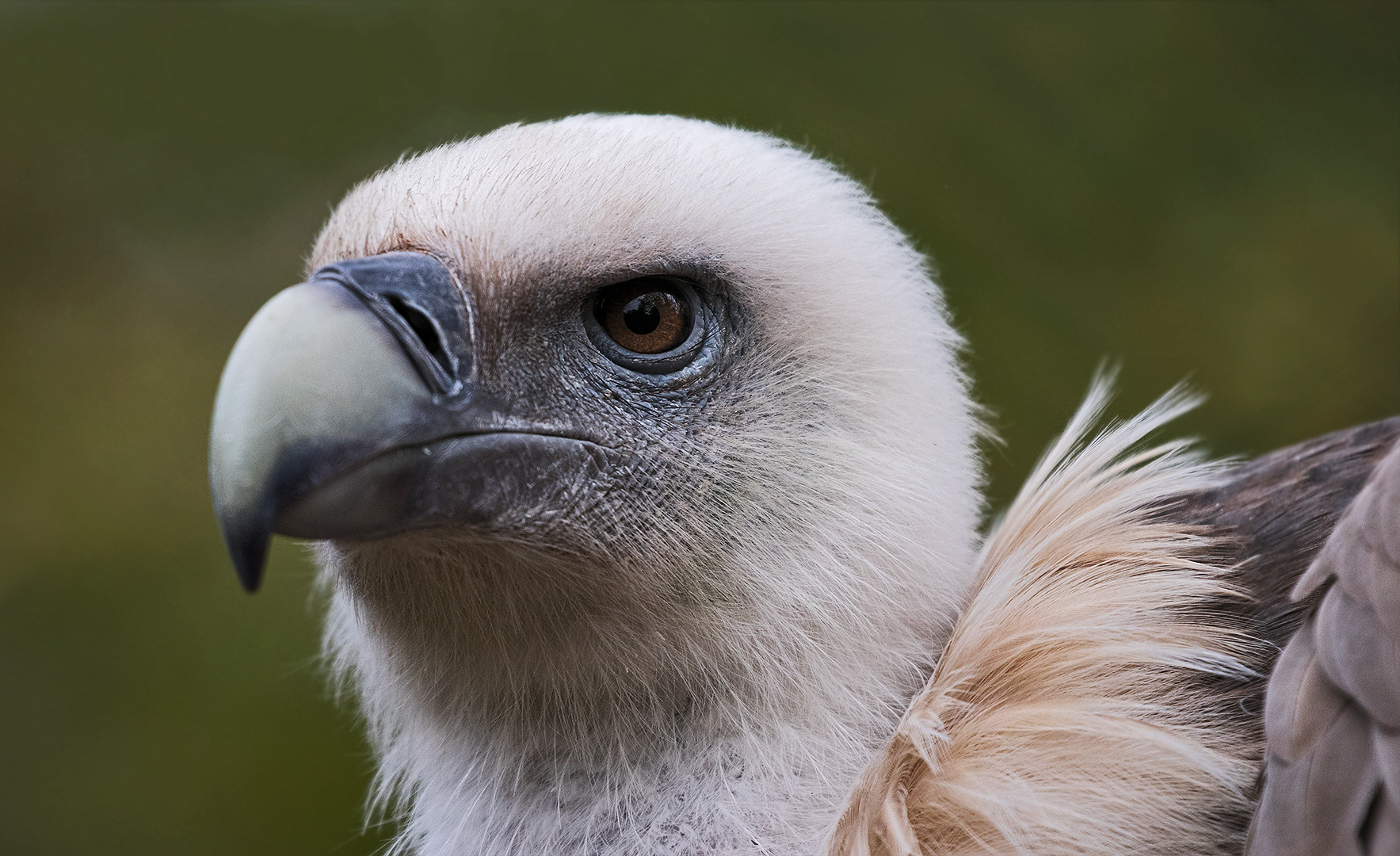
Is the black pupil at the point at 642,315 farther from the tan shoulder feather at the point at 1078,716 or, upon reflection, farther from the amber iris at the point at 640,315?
the tan shoulder feather at the point at 1078,716

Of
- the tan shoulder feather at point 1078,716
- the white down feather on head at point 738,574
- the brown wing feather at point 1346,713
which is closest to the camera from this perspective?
the brown wing feather at point 1346,713

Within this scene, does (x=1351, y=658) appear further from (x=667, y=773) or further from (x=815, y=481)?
(x=667, y=773)

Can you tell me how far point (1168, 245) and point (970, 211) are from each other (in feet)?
1.52

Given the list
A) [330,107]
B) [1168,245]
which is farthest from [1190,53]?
[330,107]

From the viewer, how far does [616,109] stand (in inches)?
113

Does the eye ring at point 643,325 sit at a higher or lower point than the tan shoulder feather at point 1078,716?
higher

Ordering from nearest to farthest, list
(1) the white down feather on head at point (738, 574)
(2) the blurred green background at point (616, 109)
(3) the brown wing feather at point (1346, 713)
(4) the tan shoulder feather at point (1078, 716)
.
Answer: (3) the brown wing feather at point (1346, 713), (4) the tan shoulder feather at point (1078, 716), (1) the white down feather on head at point (738, 574), (2) the blurred green background at point (616, 109)

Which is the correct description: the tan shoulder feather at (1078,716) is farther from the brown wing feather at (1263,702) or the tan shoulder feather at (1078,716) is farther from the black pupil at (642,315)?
the black pupil at (642,315)

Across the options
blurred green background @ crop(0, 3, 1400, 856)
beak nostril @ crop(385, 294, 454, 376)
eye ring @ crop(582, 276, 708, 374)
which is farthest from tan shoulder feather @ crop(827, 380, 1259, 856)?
blurred green background @ crop(0, 3, 1400, 856)

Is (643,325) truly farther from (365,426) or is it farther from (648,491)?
(365,426)

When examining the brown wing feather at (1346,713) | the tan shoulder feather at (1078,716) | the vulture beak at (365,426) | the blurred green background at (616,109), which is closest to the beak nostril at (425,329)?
the vulture beak at (365,426)

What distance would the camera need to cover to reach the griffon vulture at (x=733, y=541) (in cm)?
114

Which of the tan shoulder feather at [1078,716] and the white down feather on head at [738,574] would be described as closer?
the tan shoulder feather at [1078,716]

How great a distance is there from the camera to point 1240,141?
290 centimetres
